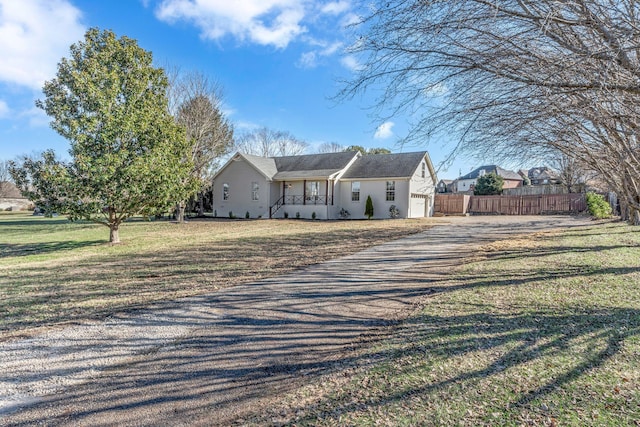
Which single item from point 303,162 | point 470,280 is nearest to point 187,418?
point 470,280

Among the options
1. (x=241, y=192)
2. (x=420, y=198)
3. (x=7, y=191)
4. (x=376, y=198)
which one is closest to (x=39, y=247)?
(x=241, y=192)

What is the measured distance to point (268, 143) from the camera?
46.9 metres

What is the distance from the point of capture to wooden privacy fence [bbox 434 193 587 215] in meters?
29.3

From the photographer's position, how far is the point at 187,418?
8.41 ft

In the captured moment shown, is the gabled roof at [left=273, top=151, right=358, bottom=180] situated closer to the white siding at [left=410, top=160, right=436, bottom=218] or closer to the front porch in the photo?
the front porch

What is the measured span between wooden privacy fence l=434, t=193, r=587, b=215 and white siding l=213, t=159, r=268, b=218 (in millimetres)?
15820

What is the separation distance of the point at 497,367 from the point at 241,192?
85.2 ft

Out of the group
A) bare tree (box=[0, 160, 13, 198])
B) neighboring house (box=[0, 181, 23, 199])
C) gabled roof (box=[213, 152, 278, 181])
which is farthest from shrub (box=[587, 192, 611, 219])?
neighboring house (box=[0, 181, 23, 199])

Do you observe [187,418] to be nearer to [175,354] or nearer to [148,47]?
[175,354]

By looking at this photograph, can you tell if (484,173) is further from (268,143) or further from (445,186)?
(268,143)

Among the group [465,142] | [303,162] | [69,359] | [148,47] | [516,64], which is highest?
[148,47]

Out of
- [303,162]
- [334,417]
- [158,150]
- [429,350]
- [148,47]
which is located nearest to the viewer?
[334,417]

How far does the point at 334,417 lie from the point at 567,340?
2730mm

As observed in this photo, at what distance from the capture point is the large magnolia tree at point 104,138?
11.7 metres
